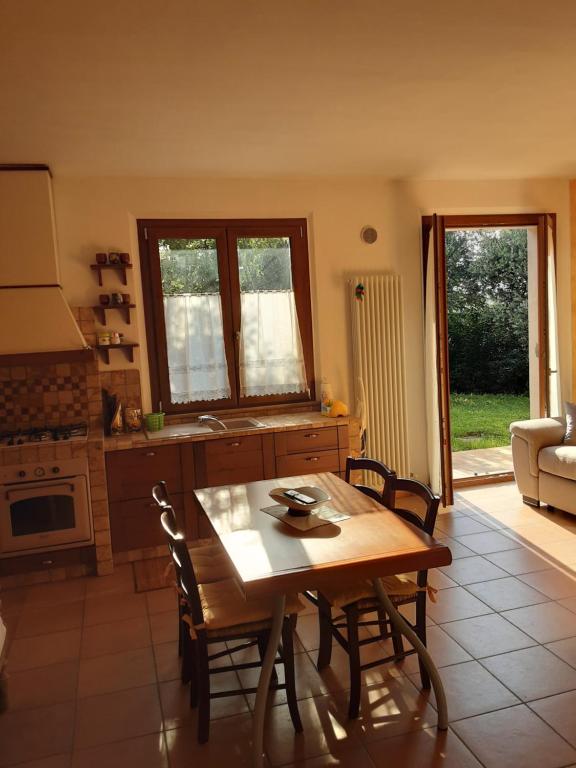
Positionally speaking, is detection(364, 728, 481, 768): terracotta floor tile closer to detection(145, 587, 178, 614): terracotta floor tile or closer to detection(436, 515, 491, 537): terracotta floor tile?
detection(145, 587, 178, 614): terracotta floor tile

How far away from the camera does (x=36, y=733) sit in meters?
2.51

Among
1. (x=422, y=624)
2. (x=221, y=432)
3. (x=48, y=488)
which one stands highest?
(x=221, y=432)

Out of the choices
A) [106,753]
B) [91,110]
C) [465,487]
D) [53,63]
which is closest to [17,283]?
[91,110]

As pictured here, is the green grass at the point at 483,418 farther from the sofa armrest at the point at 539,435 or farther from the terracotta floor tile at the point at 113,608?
the terracotta floor tile at the point at 113,608

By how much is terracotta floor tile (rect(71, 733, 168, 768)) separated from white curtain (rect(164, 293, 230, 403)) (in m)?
2.67

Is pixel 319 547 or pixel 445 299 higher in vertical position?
pixel 445 299

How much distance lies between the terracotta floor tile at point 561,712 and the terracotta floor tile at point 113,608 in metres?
2.07

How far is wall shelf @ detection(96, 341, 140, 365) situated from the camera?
176 inches

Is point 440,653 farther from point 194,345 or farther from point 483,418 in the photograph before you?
point 483,418

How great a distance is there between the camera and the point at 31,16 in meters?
2.19

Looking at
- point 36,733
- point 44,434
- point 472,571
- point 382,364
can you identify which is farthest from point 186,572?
point 382,364

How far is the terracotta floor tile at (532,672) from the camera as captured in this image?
8.50 feet

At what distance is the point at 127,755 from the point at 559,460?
3474mm

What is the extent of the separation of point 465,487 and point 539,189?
267 cm
